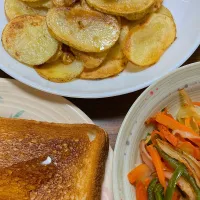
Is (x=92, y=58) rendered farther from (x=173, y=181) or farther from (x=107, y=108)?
(x=173, y=181)

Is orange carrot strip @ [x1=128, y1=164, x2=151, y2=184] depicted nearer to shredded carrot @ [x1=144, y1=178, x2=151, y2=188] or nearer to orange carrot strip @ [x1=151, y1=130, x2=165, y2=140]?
shredded carrot @ [x1=144, y1=178, x2=151, y2=188]

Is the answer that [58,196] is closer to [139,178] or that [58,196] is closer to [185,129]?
[139,178]

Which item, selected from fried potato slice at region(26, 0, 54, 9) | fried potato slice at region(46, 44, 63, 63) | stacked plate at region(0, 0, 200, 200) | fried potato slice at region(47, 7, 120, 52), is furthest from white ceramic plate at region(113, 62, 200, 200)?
fried potato slice at region(26, 0, 54, 9)

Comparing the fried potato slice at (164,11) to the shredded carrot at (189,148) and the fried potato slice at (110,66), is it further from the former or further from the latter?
the shredded carrot at (189,148)

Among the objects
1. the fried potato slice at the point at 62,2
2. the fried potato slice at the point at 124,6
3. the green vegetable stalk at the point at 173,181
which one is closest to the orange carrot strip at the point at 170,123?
the green vegetable stalk at the point at 173,181

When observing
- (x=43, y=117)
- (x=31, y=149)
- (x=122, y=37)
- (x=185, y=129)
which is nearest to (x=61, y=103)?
(x=43, y=117)

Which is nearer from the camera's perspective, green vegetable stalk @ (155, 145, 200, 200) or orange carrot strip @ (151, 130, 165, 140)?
green vegetable stalk @ (155, 145, 200, 200)
